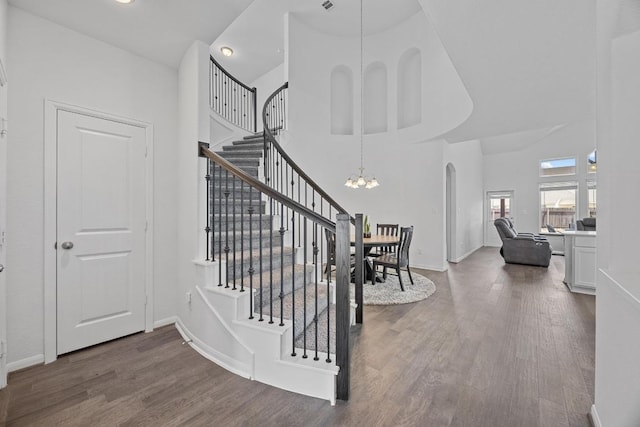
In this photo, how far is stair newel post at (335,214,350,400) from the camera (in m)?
1.70

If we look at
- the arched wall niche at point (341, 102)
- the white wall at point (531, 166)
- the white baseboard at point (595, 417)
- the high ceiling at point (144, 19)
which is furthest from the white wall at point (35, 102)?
the white wall at point (531, 166)

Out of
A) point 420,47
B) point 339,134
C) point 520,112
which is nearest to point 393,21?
point 420,47

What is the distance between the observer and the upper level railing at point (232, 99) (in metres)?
5.12

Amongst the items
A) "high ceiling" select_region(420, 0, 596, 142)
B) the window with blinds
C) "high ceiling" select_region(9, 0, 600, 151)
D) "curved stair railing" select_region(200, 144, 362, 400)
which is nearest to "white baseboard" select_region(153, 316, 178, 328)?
"curved stair railing" select_region(200, 144, 362, 400)

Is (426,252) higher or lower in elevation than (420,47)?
lower

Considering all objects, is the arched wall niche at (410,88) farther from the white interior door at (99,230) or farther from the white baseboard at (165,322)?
the white baseboard at (165,322)

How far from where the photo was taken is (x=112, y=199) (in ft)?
8.33

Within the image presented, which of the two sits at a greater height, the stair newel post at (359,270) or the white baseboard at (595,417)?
the stair newel post at (359,270)

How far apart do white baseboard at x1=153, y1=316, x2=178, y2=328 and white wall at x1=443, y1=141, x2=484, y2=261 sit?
562 centimetres

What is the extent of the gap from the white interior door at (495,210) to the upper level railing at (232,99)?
8871 millimetres

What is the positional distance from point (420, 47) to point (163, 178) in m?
5.74

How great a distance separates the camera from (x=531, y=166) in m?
8.95

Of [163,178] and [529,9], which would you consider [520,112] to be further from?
[163,178]

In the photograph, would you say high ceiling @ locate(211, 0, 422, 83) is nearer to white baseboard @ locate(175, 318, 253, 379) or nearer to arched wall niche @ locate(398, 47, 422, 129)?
arched wall niche @ locate(398, 47, 422, 129)
